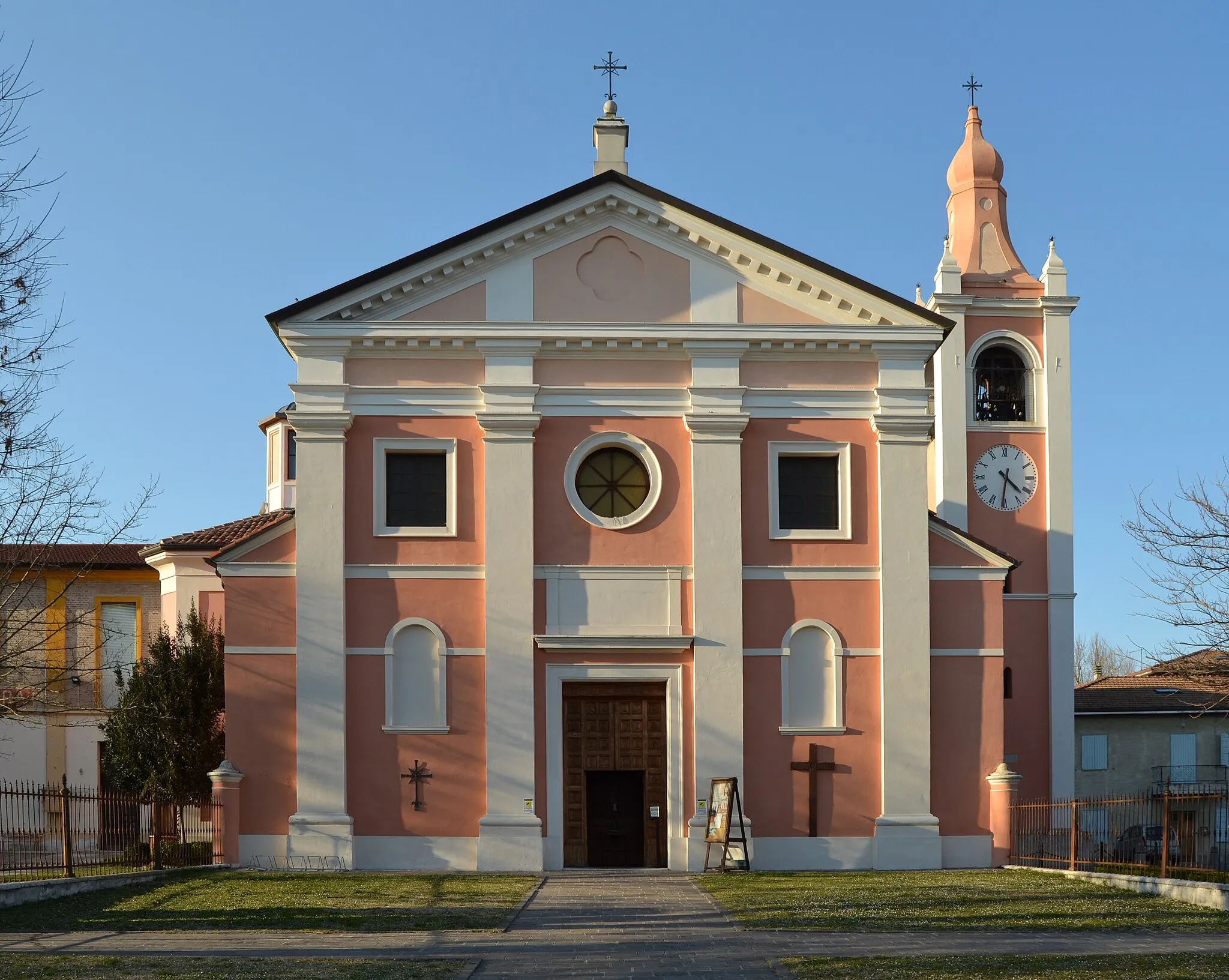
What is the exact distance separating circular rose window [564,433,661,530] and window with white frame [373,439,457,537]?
6.48 ft

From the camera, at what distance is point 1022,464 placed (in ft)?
107

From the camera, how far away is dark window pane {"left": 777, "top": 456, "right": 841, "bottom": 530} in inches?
954

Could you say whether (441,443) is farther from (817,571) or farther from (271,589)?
(817,571)

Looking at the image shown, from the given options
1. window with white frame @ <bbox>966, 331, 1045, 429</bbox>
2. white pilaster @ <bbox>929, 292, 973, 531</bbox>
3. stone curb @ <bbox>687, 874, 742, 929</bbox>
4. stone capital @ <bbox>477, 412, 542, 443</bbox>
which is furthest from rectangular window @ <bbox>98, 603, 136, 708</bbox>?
window with white frame @ <bbox>966, 331, 1045, 429</bbox>

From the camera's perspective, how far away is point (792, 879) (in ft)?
68.5

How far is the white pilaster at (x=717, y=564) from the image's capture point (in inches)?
915

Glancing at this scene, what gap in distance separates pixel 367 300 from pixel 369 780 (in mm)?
7818

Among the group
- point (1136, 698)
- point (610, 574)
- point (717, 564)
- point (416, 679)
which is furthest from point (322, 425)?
point (1136, 698)

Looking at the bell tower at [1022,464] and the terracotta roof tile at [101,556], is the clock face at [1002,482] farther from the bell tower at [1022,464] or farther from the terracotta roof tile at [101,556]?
the terracotta roof tile at [101,556]

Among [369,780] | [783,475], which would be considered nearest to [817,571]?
[783,475]

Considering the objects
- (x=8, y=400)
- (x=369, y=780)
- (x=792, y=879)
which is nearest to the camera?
(x=8, y=400)

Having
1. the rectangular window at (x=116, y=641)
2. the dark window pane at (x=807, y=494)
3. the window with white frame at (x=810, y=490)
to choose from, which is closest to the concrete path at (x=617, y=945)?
the window with white frame at (x=810, y=490)

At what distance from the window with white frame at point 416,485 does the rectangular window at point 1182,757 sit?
2955 centimetres

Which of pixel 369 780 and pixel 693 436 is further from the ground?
pixel 693 436
